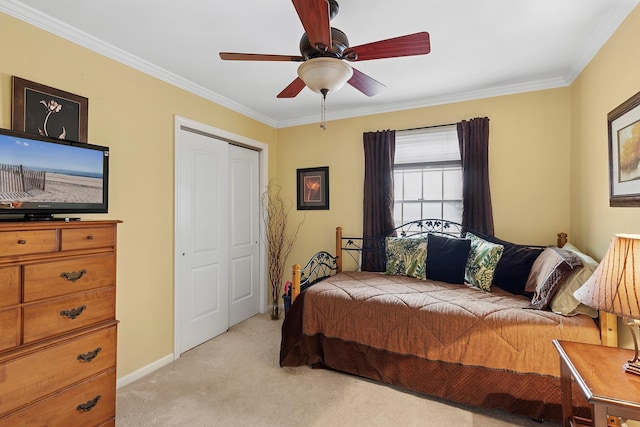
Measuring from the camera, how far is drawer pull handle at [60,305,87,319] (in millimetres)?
1650

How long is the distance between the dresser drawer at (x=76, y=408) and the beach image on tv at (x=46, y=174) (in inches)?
41.2

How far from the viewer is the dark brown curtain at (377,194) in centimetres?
354

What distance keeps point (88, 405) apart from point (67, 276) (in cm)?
74

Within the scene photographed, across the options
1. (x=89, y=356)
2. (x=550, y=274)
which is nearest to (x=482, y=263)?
(x=550, y=274)

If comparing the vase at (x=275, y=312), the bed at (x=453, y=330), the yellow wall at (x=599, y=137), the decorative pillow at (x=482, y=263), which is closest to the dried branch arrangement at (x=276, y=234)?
the vase at (x=275, y=312)

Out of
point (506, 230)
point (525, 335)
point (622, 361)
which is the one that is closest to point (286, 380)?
point (525, 335)

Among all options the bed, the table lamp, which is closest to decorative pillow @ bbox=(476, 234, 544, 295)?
the bed

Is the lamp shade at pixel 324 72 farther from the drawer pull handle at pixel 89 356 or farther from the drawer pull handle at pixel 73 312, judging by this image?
the drawer pull handle at pixel 89 356

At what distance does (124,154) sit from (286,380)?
85.9 inches

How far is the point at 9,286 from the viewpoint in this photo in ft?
4.77

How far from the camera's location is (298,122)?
4137mm

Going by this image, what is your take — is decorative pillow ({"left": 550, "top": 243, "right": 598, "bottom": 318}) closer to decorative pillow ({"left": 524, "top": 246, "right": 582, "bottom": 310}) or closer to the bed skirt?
decorative pillow ({"left": 524, "top": 246, "right": 582, "bottom": 310})

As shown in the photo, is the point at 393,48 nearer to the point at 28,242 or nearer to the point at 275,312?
the point at 28,242

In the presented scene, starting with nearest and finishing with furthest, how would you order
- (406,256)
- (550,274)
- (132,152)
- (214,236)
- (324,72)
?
(324,72) < (550,274) < (132,152) < (406,256) < (214,236)
